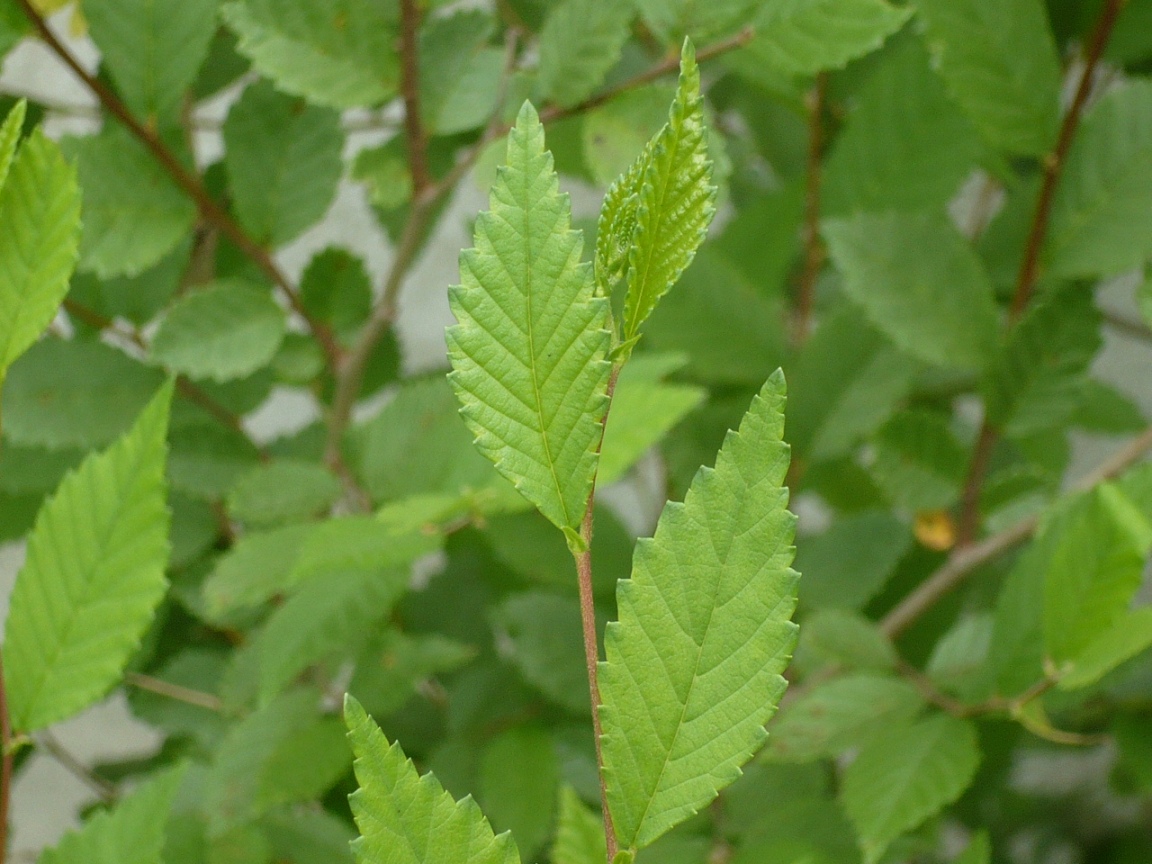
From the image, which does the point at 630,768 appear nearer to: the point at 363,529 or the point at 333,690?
the point at 363,529

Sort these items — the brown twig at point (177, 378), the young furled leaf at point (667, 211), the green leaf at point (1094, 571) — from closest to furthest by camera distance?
the young furled leaf at point (667, 211) → the green leaf at point (1094, 571) → the brown twig at point (177, 378)

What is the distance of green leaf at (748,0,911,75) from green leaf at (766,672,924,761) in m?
0.16

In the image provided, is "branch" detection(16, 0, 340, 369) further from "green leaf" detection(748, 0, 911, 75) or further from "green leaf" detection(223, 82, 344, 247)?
"green leaf" detection(748, 0, 911, 75)

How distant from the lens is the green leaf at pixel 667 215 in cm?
14

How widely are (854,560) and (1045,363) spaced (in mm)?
96

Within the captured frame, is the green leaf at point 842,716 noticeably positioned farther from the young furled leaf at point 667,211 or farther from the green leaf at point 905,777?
the young furled leaf at point 667,211

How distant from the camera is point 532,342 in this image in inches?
5.7

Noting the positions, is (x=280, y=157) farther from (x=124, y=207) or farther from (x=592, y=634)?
(x=592, y=634)

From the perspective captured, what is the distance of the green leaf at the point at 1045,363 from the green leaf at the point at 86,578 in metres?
0.24

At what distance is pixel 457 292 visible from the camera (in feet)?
0.47

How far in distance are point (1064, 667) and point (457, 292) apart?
184 millimetres

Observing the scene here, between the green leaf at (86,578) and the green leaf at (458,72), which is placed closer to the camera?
the green leaf at (86,578)

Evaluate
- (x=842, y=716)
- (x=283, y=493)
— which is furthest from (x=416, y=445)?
(x=842, y=716)

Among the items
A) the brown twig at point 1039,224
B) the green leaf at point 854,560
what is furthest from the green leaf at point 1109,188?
the green leaf at point 854,560
